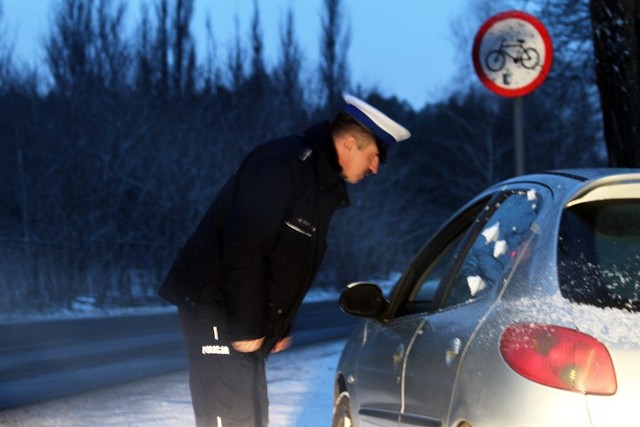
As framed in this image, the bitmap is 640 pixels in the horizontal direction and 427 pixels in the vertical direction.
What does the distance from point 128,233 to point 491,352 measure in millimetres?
27252

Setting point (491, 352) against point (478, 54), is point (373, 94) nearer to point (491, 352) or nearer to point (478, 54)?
point (478, 54)

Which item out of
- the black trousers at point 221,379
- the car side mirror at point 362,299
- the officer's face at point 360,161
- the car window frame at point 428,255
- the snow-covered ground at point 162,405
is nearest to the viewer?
the black trousers at point 221,379

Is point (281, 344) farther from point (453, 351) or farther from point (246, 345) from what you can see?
point (453, 351)

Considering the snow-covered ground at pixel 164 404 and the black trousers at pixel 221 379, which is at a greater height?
the black trousers at pixel 221 379

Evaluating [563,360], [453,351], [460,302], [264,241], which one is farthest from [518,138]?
[563,360]

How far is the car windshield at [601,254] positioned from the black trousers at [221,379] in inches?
52.0

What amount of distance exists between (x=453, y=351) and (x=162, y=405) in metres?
5.56

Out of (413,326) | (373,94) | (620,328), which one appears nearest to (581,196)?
(620,328)

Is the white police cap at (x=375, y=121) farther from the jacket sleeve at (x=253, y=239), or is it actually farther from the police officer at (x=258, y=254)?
the jacket sleeve at (x=253, y=239)

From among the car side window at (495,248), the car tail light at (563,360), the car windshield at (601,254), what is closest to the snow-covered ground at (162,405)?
the car side window at (495,248)

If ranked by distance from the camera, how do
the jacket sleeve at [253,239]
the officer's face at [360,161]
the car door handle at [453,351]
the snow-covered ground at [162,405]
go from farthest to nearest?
Answer: 1. the snow-covered ground at [162,405]
2. the officer's face at [360,161]
3. the jacket sleeve at [253,239]
4. the car door handle at [453,351]

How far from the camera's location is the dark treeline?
27.3m

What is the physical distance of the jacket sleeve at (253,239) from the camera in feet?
13.4

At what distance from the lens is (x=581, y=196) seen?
363cm
